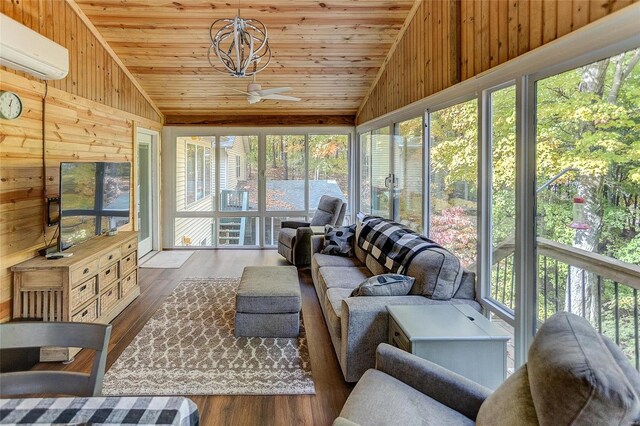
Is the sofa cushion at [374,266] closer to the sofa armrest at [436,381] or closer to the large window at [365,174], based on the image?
the sofa armrest at [436,381]

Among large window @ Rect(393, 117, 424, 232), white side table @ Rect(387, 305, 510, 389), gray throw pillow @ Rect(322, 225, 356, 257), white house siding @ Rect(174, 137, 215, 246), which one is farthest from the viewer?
white house siding @ Rect(174, 137, 215, 246)

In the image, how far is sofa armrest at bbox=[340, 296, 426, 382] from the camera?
102 inches

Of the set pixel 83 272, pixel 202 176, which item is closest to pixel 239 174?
pixel 202 176

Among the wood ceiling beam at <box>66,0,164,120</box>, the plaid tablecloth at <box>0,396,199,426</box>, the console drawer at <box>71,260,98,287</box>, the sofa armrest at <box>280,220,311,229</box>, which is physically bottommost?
the plaid tablecloth at <box>0,396,199,426</box>

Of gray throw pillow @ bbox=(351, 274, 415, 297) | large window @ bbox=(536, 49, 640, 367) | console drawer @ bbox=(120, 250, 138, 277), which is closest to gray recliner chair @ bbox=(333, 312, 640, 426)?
large window @ bbox=(536, 49, 640, 367)

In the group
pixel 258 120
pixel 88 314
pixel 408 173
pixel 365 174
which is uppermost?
pixel 258 120

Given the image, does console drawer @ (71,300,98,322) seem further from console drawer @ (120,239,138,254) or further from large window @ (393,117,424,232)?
large window @ (393,117,424,232)

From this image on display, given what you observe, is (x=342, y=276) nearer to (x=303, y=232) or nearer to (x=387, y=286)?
(x=387, y=286)

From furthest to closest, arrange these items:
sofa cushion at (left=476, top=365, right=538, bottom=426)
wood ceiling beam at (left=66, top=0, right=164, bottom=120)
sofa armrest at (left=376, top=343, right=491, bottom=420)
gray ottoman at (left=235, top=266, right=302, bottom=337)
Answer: wood ceiling beam at (left=66, top=0, right=164, bottom=120) → gray ottoman at (left=235, top=266, right=302, bottom=337) → sofa armrest at (left=376, top=343, right=491, bottom=420) → sofa cushion at (left=476, top=365, right=538, bottom=426)

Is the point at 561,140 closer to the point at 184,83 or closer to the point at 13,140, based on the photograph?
the point at 13,140

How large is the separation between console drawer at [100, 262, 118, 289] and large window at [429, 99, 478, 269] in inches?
125

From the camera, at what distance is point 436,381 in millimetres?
1755

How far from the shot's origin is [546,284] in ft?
7.77

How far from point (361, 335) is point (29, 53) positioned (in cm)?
323
